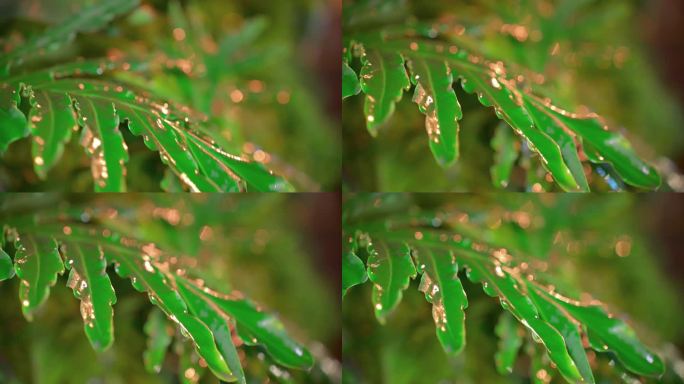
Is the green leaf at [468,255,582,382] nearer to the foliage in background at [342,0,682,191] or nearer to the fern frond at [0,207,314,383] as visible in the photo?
the foliage in background at [342,0,682,191]

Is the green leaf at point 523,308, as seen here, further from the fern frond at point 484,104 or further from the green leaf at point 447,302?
the fern frond at point 484,104

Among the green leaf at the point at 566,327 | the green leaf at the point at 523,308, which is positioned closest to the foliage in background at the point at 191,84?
the green leaf at the point at 523,308

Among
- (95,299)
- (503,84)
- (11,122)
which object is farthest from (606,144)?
(11,122)

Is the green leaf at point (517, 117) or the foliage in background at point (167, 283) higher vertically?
the green leaf at point (517, 117)

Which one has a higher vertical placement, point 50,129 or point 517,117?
point 50,129

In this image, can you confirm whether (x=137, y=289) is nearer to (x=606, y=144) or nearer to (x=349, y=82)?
(x=349, y=82)

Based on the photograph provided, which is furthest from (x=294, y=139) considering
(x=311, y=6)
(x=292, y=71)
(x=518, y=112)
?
(x=518, y=112)

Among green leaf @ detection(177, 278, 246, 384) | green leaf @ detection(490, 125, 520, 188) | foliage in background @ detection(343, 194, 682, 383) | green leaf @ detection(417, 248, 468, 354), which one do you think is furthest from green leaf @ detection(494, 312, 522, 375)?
green leaf @ detection(177, 278, 246, 384)
